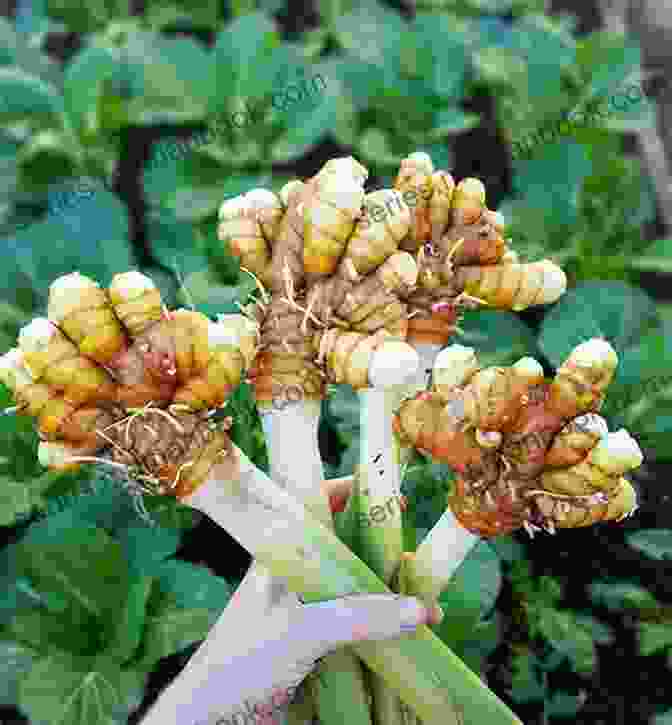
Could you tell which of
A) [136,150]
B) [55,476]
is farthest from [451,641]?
[136,150]

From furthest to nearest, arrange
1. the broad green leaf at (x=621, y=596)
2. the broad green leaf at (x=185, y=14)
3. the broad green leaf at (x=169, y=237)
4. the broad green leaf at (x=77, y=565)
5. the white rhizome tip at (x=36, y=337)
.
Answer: the broad green leaf at (x=185, y=14) → the broad green leaf at (x=169, y=237) → the broad green leaf at (x=621, y=596) → the broad green leaf at (x=77, y=565) → the white rhizome tip at (x=36, y=337)

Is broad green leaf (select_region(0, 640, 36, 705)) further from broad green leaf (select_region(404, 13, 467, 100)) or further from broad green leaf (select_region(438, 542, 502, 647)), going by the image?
broad green leaf (select_region(404, 13, 467, 100))

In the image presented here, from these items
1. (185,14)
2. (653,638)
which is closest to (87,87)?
(185,14)

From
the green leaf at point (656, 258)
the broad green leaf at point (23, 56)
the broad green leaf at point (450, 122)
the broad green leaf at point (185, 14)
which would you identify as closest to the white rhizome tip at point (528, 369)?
the green leaf at point (656, 258)

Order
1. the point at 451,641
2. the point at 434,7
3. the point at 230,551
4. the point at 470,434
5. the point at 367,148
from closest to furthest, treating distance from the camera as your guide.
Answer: the point at 470,434 < the point at 451,641 < the point at 230,551 < the point at 367,148 < the point at 434,7

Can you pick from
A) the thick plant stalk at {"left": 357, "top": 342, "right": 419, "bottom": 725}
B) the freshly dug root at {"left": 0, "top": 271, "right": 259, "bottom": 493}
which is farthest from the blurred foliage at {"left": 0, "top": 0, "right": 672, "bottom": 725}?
the freshly dug root at {"left": 0, "top": 271, "right": 259, "bottom": 493}

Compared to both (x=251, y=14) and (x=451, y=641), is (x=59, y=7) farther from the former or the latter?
(x=451, y=641)

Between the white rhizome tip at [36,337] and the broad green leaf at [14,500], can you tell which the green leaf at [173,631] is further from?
the white rhizome tip at [36,337]
